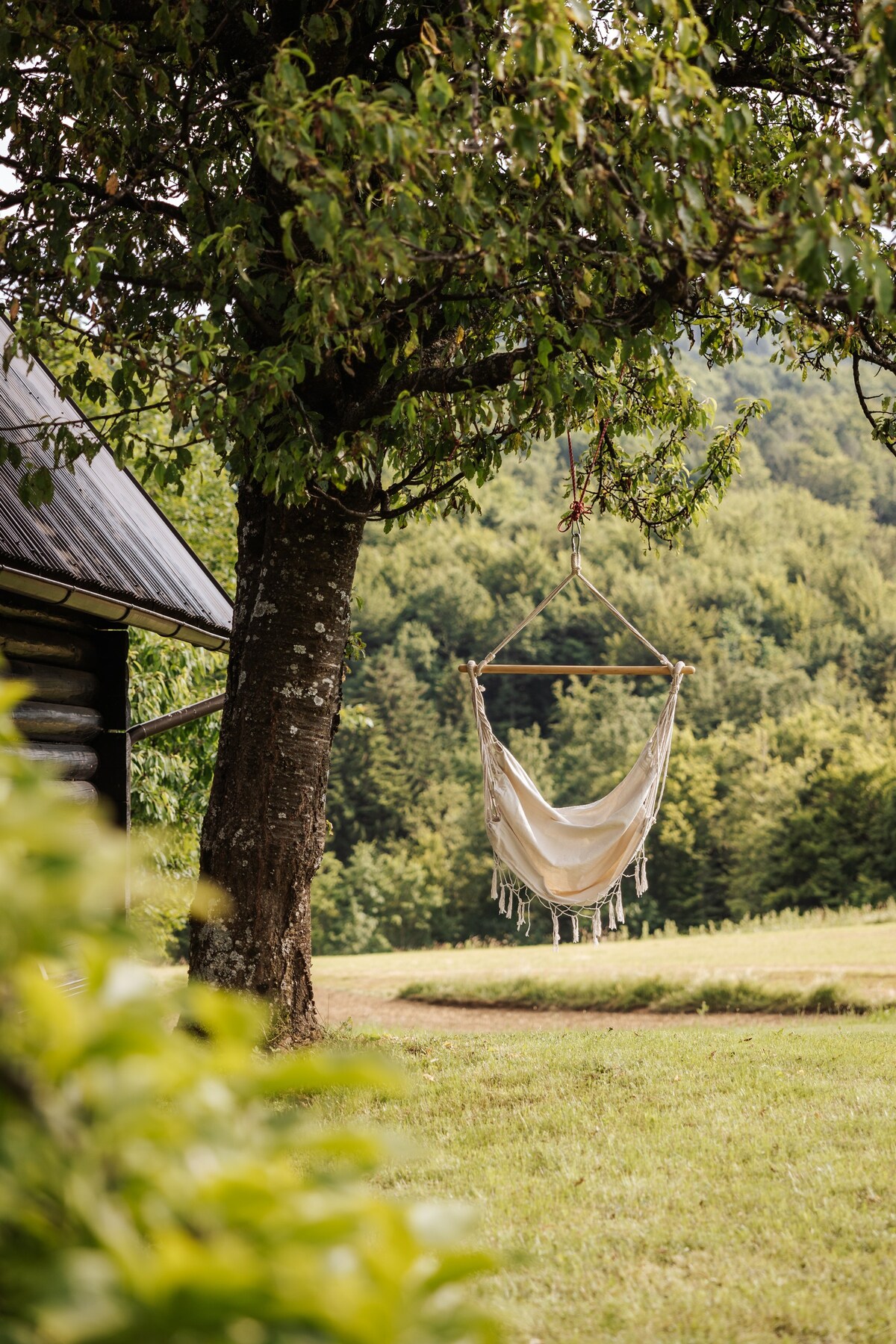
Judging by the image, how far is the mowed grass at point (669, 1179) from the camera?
2062 mm

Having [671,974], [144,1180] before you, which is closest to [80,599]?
[144,1180]

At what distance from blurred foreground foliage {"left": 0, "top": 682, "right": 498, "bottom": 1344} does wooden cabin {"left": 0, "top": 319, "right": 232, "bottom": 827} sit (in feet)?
8.83

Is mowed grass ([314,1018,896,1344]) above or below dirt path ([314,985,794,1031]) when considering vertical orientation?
above

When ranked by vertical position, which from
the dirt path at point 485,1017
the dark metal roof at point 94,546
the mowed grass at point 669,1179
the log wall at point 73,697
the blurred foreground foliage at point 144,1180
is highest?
the dark metal roof at point 94,546

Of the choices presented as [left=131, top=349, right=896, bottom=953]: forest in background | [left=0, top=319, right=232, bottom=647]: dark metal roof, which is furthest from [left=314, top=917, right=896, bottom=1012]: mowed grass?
[left=0, top=319, right=232, bottom=647]: dark metal roof

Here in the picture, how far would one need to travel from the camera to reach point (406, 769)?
113 feet

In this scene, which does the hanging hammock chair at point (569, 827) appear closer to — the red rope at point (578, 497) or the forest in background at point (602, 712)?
the red rope at point (578, 497)

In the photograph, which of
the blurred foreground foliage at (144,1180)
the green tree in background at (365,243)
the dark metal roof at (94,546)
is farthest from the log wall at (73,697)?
the blurred foreground foliage at (144,1180)

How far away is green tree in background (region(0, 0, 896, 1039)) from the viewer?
7.77 feet

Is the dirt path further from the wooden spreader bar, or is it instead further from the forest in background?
the wooden spreader bar

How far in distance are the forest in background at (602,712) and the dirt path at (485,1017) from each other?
6.27ft

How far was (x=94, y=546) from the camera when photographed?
3.97 metres

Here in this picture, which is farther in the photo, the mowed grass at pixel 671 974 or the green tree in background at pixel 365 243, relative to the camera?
the mowed grass at pixel 671 974

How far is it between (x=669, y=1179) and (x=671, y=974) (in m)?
8.34
